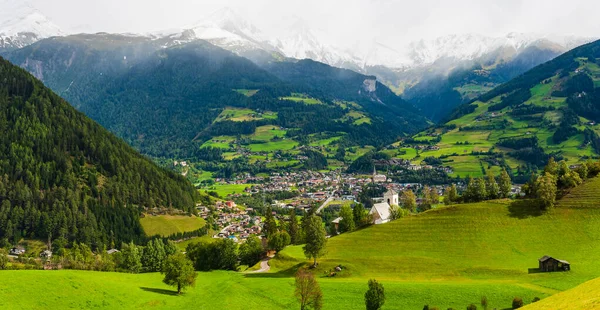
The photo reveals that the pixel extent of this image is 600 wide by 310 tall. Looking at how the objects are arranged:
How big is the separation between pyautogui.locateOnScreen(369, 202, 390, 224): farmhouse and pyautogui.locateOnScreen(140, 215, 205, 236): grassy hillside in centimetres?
7852

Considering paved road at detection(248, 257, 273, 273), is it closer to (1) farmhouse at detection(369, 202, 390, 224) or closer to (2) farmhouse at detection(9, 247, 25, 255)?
(1) farmhouse at detection(369, 202, 390, 224)

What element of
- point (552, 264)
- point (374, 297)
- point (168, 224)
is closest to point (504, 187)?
point (552, 264)

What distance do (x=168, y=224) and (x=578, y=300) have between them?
166709 millimetres

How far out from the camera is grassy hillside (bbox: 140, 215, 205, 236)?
601ft

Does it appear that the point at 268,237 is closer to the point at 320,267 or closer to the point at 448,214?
the point at 320,267

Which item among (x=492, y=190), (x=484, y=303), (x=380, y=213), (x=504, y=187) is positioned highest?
(x=504, y=187)

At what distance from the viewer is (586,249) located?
95.0m

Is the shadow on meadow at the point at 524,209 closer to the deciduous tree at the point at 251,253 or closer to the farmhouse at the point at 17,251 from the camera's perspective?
the deciduous tree at the point at 251,253

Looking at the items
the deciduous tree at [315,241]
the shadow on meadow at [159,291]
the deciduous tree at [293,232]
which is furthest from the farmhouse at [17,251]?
the deciduous tree at [315,241]

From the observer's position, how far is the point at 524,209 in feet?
377

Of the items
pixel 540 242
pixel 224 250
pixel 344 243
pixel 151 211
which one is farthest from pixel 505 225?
pixel 151 211

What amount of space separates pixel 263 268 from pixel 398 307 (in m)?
42.5

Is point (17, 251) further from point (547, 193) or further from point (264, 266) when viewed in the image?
point (547, 193)

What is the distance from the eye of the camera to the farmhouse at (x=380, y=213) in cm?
13900
